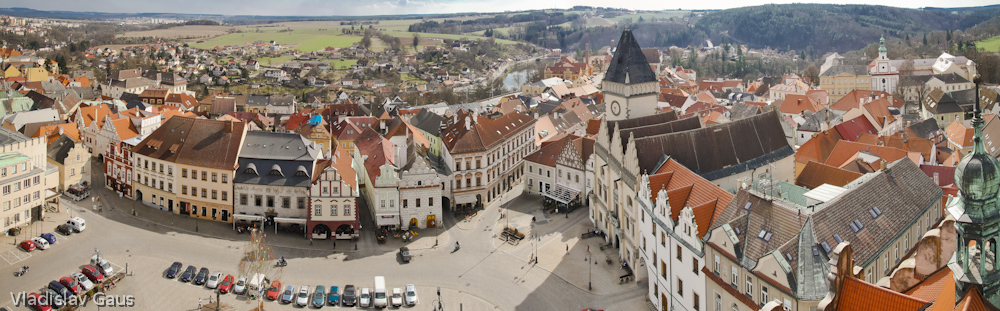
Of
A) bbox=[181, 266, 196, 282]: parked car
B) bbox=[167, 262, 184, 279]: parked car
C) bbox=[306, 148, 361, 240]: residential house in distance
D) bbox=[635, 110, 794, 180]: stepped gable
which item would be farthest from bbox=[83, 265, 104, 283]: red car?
bbox=[635, 110, 794, 180]: stepped gable

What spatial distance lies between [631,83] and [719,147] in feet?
41.2

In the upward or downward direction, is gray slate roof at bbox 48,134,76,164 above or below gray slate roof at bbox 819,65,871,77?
below

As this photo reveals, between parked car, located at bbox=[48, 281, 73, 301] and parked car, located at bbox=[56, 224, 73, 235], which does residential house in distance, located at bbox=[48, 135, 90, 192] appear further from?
parked car, located at bbox=[48, 281, 73, 301]

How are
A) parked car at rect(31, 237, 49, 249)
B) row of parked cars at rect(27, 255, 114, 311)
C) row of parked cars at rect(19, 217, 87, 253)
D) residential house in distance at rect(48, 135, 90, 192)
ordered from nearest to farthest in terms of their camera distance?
row of parked cars at rect(27, 255, 114, 311)
row of parked cars at rect(19, 217, 87, 253)
parked car at rect(31, 237, 49, 249)
residential house in distance at rect(48, 135, 90, 192)

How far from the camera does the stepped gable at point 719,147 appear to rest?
53156 millimetres

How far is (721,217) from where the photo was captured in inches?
1551

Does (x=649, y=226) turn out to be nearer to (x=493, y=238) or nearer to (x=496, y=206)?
(x=493, y=238)

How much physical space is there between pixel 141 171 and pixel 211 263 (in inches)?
759

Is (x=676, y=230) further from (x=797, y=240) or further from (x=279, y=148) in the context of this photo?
(x=279, y=148)

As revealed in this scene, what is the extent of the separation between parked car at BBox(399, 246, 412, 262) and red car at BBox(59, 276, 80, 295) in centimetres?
2201

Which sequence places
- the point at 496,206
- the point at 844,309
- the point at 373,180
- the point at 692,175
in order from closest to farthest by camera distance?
the point at 844,309
the point at 692,175
the point at 373,180
the point at 496,206

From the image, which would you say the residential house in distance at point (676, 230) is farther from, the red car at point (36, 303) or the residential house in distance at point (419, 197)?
the red car at point (36, 303)

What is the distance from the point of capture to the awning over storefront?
69.8 metres

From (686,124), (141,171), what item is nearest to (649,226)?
(686,124)
